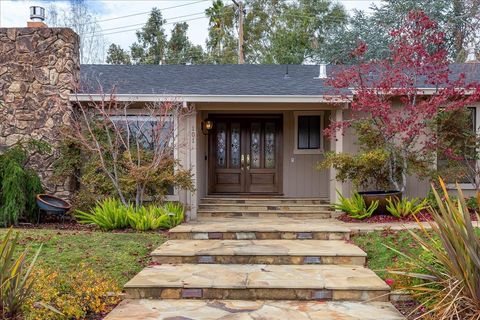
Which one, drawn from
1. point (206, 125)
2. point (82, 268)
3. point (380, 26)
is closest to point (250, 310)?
point (82, 268)

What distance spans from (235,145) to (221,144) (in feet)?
1.12

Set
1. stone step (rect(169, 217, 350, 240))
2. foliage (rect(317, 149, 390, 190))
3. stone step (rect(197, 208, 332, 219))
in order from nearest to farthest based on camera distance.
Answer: stone step (rect(169, 217, 350, 240)) → foliage (rect(317, 149, 390, 190)) → stone step (rect(197, 208, 332, 219))

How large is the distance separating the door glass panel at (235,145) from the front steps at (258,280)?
4.45m

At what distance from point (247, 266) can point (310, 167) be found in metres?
5.52

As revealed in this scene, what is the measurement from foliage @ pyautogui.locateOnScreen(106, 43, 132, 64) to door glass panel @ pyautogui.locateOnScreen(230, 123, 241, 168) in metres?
18.3

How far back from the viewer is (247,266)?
18.7 feet

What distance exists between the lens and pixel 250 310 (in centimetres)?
443

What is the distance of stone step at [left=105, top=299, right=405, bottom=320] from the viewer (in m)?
4.22

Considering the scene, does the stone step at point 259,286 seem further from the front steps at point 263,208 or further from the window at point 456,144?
the window at point 456,144

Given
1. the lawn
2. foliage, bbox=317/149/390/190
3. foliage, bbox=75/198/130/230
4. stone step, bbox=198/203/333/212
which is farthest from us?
stone step, bbox=198/203/333/212

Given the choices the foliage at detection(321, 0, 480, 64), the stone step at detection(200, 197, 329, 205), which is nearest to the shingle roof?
the stone step at detection(200, 197, 329, 205)

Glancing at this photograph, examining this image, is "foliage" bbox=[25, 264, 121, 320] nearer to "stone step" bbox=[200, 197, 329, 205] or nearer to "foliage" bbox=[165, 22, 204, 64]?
"stone step" bbox=[200, 197, 329, 205]

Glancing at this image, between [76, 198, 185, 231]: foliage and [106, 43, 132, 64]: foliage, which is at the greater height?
[106, 43, 132, 64]: foliage

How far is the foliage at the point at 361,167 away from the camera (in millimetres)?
8562
